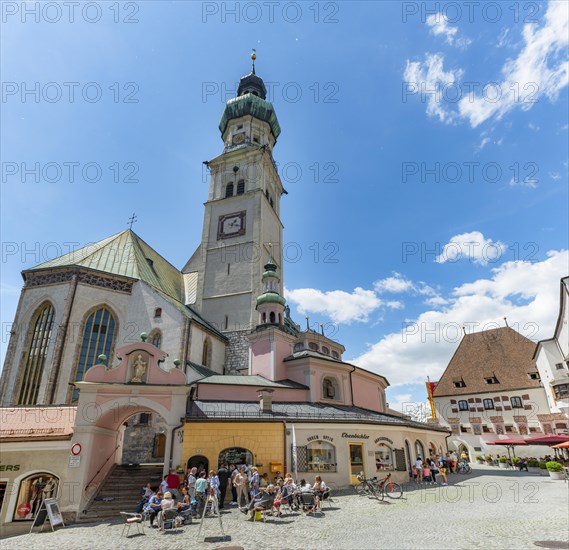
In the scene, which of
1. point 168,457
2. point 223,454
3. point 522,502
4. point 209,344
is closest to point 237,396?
point 223,454

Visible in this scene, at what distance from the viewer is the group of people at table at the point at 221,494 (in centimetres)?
1267

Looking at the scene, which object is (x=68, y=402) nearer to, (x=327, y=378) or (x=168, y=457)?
(x=168, y=457)

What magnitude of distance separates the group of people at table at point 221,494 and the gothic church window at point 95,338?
41.2 feet

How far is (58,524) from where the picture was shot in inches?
537

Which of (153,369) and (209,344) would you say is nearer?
(153,369)

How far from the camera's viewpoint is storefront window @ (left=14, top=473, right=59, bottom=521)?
14.6m

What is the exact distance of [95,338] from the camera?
86.2 ft

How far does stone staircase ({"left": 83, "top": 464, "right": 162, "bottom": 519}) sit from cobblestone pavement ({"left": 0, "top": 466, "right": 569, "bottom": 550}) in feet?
4.38

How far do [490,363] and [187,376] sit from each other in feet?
117

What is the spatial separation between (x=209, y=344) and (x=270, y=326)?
5.83 metres

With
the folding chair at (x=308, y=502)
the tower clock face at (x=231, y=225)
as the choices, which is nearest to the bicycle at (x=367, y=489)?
the folding chair at (x=308, y=502)

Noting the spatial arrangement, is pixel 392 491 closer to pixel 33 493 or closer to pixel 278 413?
pixel 278 413

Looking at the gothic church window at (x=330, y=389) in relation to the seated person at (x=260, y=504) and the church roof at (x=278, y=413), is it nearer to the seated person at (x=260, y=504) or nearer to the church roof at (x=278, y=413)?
the church roof at (x=278, y=413)

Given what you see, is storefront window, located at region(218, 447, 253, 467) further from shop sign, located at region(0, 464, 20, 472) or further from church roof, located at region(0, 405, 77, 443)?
shop sign, located at region(0, 464, 20, 472)
